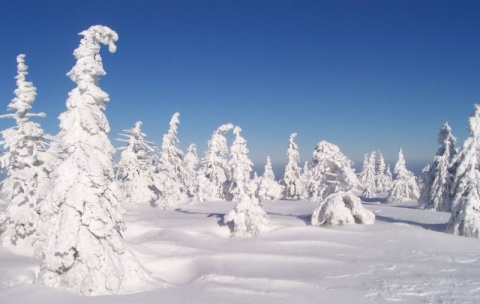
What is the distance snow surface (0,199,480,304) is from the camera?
12305mm

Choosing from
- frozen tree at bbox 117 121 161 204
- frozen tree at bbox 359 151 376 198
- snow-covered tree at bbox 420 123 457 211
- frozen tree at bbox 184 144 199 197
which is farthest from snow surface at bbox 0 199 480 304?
frozen tree at bbox 359 151 376 198

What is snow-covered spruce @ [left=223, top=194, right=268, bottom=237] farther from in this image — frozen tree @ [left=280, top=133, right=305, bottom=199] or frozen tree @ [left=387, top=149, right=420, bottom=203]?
frozen tree @ [left=280, top=133, right=305, bottom=199]

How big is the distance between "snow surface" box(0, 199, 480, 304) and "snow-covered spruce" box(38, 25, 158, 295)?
87 cm

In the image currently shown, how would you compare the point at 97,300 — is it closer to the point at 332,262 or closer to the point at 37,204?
the point at 37,204

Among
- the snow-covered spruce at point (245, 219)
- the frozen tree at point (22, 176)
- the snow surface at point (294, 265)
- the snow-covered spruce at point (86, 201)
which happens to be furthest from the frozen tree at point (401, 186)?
the frozen tree at point (22, 176)

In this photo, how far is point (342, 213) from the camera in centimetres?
2473

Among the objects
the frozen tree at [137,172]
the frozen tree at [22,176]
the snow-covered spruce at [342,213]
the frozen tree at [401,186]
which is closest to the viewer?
the frozen tree at [22,176]

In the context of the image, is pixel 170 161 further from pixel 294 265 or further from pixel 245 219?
pixel 294 265

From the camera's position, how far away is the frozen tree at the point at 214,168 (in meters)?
47.0

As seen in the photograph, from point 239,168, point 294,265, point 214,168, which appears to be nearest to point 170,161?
point 214,168

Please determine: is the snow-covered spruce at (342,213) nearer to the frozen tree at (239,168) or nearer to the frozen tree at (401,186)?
the frozen tree at (239,168)

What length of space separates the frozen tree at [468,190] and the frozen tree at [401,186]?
71.7 feet

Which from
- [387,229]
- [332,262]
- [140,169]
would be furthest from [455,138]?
[140,169]

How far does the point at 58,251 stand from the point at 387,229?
17906mm
